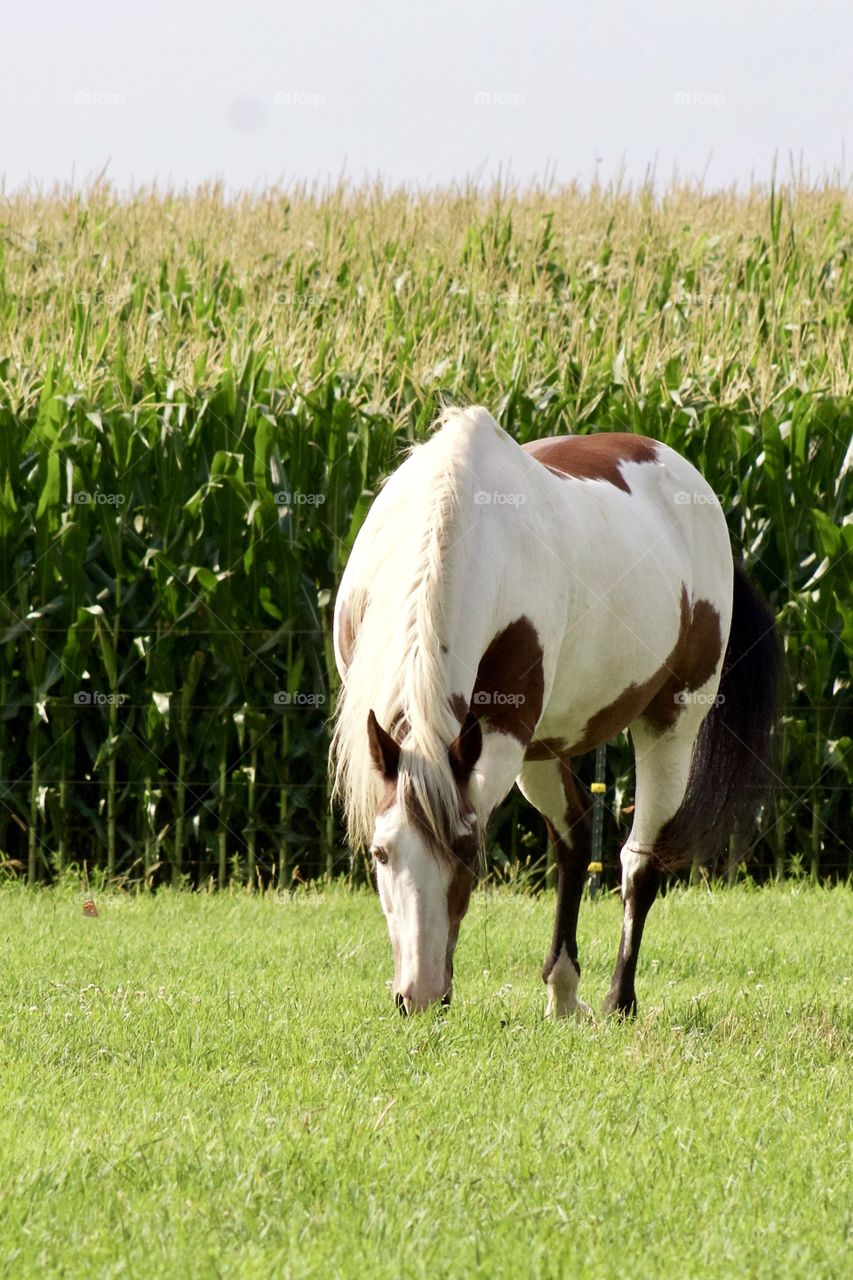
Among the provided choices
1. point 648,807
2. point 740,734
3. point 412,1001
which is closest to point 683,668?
point 648,807

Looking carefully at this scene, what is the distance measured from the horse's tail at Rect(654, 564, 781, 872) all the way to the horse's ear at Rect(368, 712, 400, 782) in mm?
2475

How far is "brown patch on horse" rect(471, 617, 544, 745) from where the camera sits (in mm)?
4438

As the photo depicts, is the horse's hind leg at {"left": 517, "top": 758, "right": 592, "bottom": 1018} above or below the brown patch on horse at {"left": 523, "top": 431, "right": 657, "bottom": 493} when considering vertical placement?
below

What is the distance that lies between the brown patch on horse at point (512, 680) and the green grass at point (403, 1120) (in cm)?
98

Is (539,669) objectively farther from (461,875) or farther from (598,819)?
(598,819)

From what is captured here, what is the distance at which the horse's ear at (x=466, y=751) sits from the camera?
3.98 meters

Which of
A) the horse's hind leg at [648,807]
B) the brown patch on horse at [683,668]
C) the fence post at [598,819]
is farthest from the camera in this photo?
the fence post at [598,819]

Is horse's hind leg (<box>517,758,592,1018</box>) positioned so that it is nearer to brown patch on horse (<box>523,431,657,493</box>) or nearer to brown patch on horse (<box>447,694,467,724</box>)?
brown patch on horse (<box>523,431,657,493</box>)

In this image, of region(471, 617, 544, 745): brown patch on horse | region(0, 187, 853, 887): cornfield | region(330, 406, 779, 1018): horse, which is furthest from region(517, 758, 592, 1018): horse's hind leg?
region(0, 187, 853, 887): cornfield

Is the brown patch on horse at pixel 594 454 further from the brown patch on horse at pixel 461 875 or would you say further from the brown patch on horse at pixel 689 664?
the brown patch on horse at pixel 461 875

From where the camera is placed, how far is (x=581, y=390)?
8.58 meters

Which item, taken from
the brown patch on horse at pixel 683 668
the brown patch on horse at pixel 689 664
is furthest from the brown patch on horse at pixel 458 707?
the brown patch on horse at pixel 689 664

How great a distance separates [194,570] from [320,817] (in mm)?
1652

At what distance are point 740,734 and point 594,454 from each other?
152 centimetres
